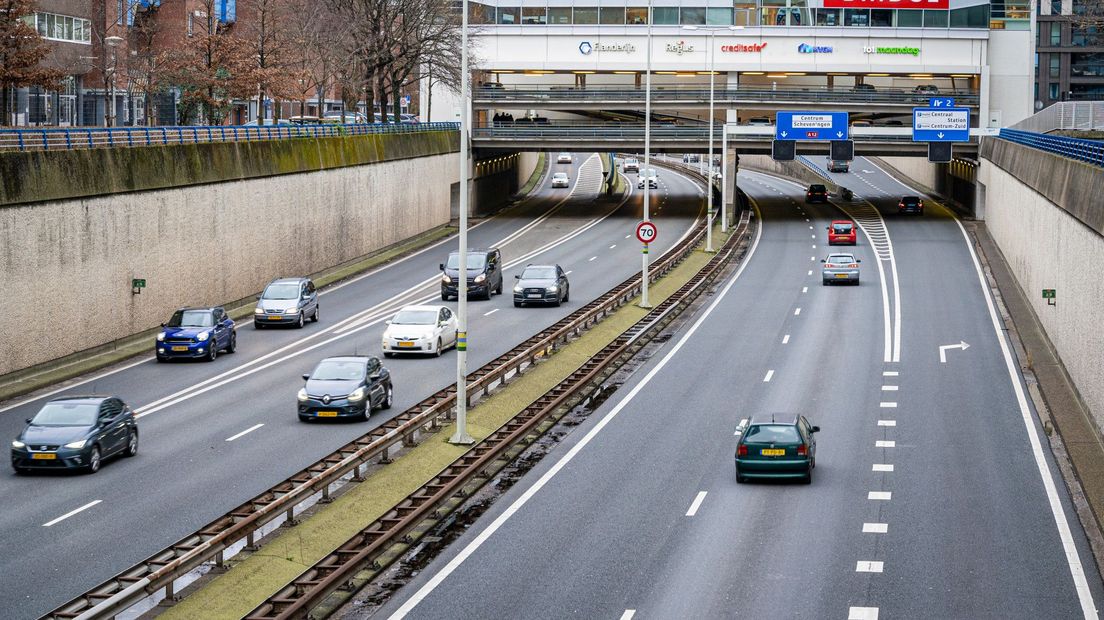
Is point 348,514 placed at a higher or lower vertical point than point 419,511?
lower

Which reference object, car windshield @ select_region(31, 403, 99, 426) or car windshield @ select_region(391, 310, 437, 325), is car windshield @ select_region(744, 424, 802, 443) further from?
car windshield @ select_region(391, 310, 437, 325)

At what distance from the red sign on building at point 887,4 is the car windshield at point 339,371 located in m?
67.9

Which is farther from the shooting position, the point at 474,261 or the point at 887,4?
the point at 887,4

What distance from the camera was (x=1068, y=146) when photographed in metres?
45.5

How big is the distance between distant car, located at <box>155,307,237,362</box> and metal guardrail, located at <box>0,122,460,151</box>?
6.16m

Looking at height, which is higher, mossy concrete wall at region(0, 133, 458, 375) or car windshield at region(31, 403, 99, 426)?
mossy concrete wall at region(0, 133, 458, 375)

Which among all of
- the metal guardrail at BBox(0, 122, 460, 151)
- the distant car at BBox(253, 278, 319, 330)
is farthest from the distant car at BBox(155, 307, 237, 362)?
A: the metal guardrail at BBox(0, 122, 460, 151)

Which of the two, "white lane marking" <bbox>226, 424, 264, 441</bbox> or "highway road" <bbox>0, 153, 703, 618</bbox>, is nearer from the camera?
"highway road" <bbox>0, 153, 703, 618</bbox>

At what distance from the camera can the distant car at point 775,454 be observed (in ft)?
90.4

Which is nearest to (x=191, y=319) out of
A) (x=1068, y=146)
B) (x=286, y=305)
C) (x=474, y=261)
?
(x=286, y=305)

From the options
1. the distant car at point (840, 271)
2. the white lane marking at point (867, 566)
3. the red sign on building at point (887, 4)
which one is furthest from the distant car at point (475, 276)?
the red sign on building at point (887, 4)

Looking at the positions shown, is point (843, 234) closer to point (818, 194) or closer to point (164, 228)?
point (818, 194)

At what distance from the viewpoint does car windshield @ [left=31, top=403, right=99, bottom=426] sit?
94.0 ft

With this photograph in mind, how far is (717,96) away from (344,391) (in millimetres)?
64999
